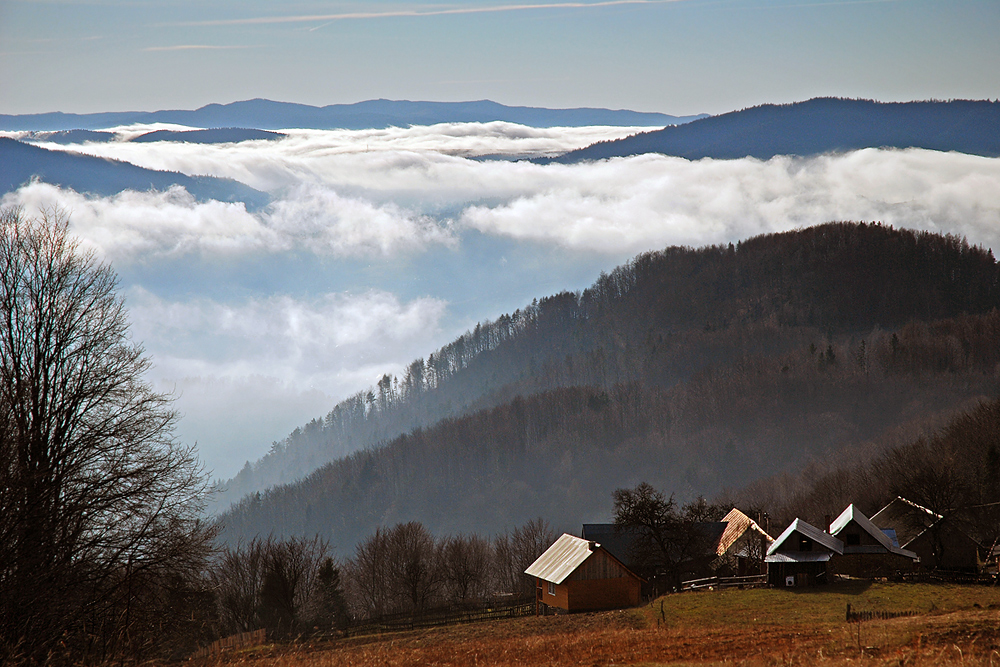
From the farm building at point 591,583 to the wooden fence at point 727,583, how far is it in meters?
3.24

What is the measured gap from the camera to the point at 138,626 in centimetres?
1630

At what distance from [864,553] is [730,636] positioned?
27698 millimetres

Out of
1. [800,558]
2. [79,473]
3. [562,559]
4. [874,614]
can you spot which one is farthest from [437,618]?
[79,473]

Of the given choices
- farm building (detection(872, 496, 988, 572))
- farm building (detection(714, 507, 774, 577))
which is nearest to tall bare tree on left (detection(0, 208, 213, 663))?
farm building (detection(714, 507, 774, 577))

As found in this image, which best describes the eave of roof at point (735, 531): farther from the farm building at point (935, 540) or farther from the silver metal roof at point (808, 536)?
the farm building at point (935, 540)

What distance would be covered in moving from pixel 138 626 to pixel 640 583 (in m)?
Answer: 38.2

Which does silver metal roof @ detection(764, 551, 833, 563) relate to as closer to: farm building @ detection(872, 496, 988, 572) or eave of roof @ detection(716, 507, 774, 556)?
farm building @ detection(872, 496, 988, 572)

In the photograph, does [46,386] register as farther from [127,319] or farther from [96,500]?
[127,319]

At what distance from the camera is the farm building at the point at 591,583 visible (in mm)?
46906

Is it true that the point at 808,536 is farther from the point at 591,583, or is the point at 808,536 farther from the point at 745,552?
the point at 591,583

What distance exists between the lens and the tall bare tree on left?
15.0m

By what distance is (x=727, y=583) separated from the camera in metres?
47.4

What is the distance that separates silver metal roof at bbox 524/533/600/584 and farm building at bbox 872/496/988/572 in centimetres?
2060

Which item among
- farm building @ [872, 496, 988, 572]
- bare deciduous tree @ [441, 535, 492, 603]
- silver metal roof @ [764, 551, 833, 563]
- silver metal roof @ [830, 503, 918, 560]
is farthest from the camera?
bare deciduous tree @ [441, 535, 492, 603]
